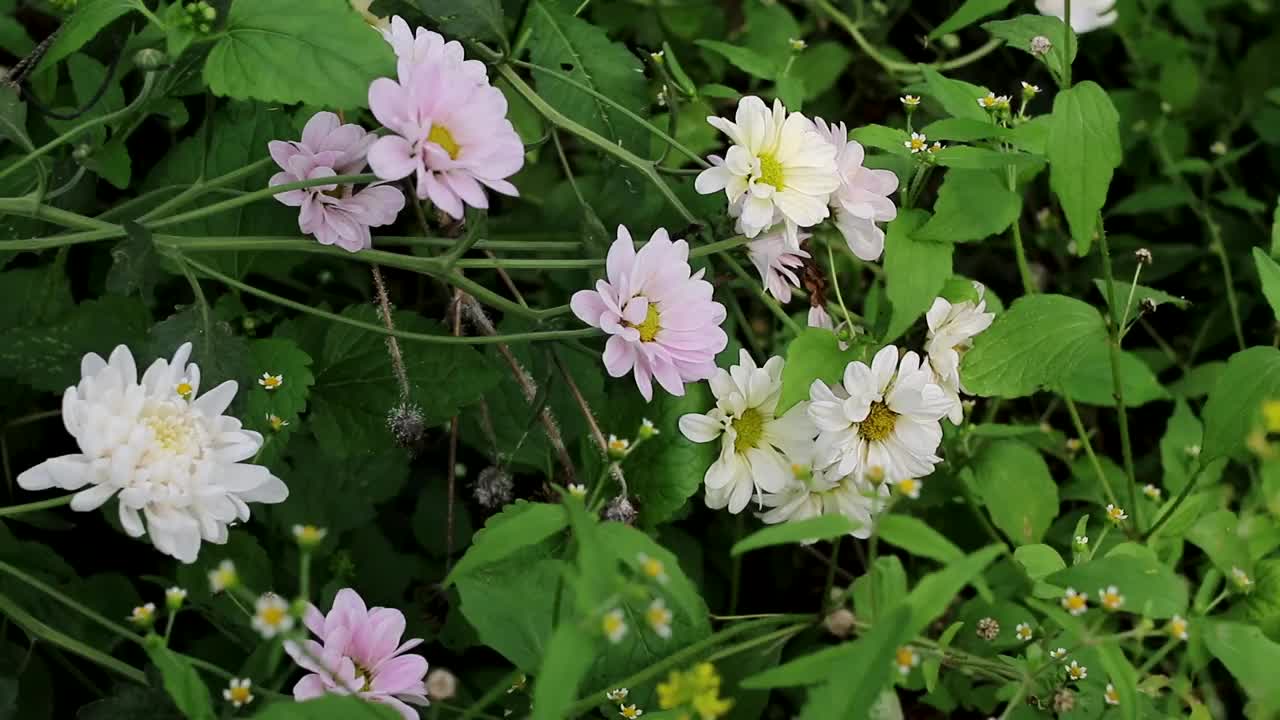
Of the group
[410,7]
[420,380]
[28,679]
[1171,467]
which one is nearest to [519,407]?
[420,380]

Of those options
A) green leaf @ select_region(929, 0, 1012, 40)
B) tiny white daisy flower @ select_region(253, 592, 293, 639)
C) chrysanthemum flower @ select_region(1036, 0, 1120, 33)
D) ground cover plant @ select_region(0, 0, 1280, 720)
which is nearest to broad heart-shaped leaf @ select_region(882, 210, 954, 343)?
ground cover plant @ select_region(0, 0, 1280, 720)

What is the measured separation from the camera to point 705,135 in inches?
62.3

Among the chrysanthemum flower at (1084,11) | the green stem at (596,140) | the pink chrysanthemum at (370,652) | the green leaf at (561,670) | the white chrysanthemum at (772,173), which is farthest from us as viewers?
the chrysanthemum flower at (1084,11)

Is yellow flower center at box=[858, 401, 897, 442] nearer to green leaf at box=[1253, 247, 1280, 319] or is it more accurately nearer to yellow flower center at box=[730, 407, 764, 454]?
yellow flower center at box=[730, 407, 764, 454]

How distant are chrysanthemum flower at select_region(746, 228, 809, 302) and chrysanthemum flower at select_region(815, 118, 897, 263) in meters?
0.05

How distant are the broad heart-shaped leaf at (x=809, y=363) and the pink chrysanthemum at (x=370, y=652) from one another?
1.29ft

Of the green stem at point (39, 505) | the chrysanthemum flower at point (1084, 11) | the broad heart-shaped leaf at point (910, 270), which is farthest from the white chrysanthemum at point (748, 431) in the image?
the chrysanthemum flower at point (1084, 11)

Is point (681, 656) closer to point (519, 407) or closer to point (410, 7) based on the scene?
point (519, 407)

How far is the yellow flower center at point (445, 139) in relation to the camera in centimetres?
88

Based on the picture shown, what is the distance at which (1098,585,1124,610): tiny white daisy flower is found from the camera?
84 cm

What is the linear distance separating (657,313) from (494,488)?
0.92 feet

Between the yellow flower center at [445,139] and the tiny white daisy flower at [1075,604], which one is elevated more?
the yellow flower center at [445,139]

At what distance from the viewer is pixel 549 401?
50.6 inches

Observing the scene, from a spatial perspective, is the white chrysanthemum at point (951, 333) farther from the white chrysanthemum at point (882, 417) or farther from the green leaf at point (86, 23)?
the green leaf at point (86, 23)
